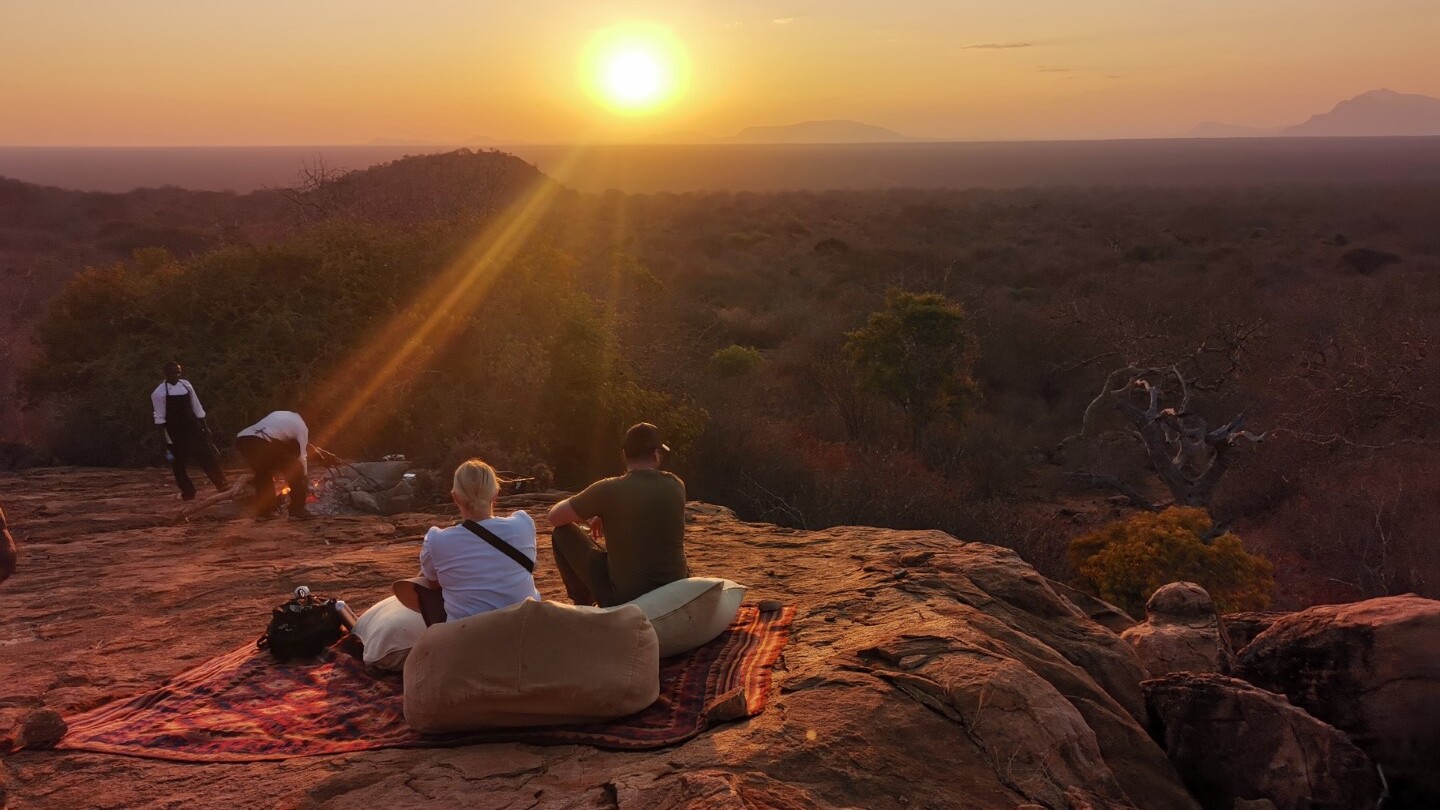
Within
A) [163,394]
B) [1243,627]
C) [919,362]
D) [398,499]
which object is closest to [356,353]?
[398,499]

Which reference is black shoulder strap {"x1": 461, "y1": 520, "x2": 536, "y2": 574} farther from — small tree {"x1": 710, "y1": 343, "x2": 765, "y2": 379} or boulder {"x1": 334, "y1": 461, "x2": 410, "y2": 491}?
small tree {"x1": 710, "y1": 343, "x2": 765, "y2": 379}

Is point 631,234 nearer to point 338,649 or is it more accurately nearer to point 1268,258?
point 1268,258

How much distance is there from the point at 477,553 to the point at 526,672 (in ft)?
2.43

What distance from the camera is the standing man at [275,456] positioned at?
7.81 metres

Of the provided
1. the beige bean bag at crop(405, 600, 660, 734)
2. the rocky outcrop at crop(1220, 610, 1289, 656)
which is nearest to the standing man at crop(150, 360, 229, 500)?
the beige bean bag at crop(405, 600, 660, 734)

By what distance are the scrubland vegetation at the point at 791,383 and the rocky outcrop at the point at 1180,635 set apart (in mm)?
2341

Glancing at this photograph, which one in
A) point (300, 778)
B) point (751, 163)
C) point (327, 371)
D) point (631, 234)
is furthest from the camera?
point (751, 163)

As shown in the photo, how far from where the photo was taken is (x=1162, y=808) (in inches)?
174

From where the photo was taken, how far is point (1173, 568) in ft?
29.9

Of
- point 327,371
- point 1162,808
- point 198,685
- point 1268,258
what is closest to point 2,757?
point 198,685

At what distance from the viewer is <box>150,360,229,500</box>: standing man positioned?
8.47 metres

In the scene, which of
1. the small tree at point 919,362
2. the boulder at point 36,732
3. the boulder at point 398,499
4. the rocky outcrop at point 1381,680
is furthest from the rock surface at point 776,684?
the small tree at point 919,362

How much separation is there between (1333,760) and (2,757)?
A: 6.17 meters

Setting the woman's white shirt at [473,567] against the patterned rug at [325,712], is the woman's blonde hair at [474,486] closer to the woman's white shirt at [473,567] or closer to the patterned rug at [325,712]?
the woman's white shirt at [473,567]
